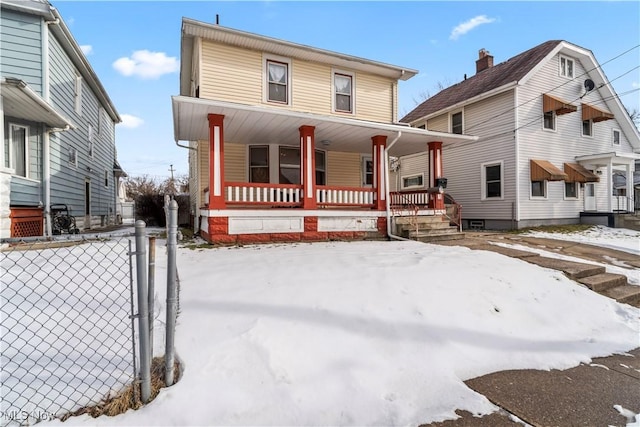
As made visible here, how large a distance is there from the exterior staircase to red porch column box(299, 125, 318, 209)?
2760mm

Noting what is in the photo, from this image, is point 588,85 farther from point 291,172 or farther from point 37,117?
point 37,117

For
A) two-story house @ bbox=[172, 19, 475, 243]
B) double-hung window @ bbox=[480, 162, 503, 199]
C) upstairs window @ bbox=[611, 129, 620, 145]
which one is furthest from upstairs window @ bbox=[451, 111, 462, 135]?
upstairs window @ bbox=[611, 129, 620, 145]

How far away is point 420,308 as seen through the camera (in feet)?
11.4

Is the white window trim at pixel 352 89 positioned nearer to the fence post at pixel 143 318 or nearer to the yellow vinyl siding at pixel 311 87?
the yellow vinyl siding at pixel 311 87

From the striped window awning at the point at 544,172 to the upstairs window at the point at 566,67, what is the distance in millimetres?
4836

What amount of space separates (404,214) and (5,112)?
420 inches

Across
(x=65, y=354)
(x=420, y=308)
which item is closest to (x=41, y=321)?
(x=65, y=354)

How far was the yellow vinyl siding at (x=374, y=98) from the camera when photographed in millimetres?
11524

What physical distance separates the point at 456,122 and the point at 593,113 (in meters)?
6.00

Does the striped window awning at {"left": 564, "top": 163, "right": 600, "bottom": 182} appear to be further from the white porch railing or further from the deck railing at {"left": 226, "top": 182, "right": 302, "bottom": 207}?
the deck railing at {"left": 226, "top": 182, "right": 302, "bottom": 207}

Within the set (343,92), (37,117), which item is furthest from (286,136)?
(37,117)

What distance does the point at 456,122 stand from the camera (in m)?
15.6

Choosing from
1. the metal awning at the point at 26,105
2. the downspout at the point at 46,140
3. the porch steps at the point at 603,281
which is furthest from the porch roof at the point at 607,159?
the downspout at the point at 46,140

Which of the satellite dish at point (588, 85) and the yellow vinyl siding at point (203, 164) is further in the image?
the satellite dish at point (588, 85)
